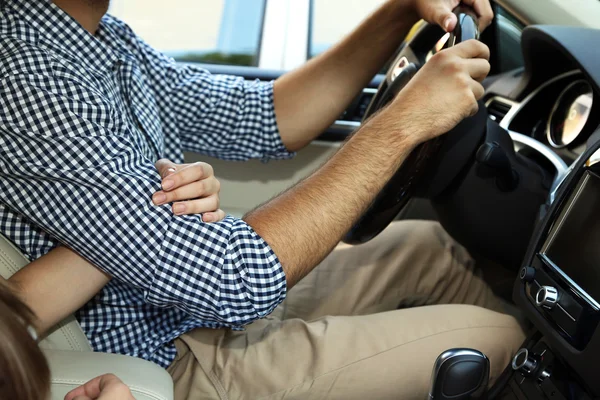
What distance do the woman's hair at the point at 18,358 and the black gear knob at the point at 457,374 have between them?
512mm

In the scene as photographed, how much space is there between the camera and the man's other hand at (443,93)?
3.52 ft

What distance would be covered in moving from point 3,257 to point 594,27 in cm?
105

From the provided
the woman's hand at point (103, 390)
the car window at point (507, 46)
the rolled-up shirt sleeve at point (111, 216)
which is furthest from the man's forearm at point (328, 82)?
the woman's hand at point (103, 390)

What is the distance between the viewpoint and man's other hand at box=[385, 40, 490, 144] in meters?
1.07

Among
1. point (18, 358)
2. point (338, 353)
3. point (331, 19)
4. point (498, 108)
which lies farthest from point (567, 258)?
point (331, 19)

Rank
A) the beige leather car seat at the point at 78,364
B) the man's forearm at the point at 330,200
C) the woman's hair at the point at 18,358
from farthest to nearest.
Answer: the man's forearm at the point at 330,200 < the beige leather car seat at the point at 78,364 < the woman's hair at the point at 18,358

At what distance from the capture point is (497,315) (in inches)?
49.0

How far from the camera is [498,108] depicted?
1540 millimetres

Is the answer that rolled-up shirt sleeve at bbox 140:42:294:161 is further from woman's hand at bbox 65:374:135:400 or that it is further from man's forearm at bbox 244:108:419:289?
woman's hand at bbox 65:374:135:400

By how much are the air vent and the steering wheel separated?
0.20m

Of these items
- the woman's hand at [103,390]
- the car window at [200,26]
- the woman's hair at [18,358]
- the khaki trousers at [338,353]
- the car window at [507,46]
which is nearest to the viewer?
the woman's hair at [18,358]

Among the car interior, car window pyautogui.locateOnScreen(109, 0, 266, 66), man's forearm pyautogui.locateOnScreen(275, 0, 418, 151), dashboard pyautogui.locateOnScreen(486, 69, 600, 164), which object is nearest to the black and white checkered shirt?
the car interior

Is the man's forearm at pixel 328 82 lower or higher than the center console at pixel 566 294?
higher

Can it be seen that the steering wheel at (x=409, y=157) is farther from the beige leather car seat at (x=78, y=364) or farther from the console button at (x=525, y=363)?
the beige leather car seat at (x=78, y=364)
